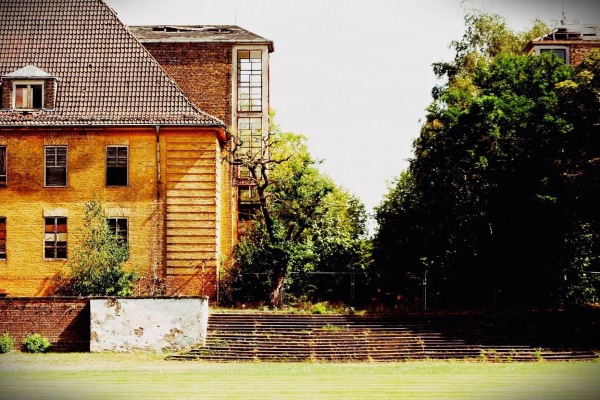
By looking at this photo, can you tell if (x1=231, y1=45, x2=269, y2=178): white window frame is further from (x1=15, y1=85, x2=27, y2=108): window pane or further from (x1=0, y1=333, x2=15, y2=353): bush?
(x1=0, y1=333, x2=15, y2=353): bush

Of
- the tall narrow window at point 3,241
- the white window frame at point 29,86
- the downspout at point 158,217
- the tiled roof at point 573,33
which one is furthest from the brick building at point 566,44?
the tall narrow window at point 3,241

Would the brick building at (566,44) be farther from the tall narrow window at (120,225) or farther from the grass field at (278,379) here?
the grass field at (278,379)

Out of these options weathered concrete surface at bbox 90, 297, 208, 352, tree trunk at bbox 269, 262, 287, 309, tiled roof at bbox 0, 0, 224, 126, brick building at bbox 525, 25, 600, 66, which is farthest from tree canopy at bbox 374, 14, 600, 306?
weathered concrete surface at bbox 90, 297, 208, 352

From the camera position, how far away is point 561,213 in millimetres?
42844

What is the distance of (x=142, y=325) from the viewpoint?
38.3 metres

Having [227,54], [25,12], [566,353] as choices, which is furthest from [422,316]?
[25,12]

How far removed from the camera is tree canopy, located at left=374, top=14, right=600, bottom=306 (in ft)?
135

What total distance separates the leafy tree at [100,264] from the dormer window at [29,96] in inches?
213

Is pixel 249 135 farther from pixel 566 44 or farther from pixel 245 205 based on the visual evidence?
pixel 566 44

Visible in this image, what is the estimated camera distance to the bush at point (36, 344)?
37781mm

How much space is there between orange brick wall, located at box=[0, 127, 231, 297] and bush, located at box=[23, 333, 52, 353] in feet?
17.1

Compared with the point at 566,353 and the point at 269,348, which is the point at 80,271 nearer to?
the point at 269,348

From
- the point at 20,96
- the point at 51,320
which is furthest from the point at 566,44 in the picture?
the point at 51,320

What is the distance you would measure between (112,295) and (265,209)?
25.3 feet
